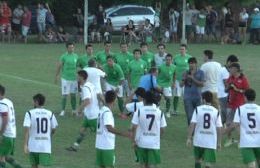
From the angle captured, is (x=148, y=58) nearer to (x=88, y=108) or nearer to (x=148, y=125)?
(x=88, y=108)

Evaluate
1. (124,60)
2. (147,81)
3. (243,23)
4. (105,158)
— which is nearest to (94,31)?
(243,23)

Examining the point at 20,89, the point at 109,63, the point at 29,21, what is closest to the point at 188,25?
the point at 29,21

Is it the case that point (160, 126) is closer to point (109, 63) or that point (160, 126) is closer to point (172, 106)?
point (109, 63)

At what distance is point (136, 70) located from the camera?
25.2 meters

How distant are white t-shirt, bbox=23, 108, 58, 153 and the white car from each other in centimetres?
3374

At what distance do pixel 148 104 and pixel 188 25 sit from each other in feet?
108

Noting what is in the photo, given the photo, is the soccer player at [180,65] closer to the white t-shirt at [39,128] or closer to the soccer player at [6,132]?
the soccer player at [6,132]

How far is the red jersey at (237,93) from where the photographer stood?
67.5 feet

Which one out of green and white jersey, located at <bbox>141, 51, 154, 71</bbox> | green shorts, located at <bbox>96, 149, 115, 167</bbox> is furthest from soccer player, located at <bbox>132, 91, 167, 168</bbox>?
green and white jersey, located at <bbox>141, 51, 154, 71</bbox>

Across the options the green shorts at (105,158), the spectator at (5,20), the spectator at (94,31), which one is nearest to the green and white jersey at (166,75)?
the green shorts at (105,158)

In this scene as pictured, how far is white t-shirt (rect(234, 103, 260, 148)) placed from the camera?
16.3 m

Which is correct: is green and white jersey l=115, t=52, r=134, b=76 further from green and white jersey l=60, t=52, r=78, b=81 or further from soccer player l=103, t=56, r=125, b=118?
green and white jersey l=60, t=52, r=78, b=81

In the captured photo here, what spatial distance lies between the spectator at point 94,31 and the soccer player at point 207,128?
101 ft

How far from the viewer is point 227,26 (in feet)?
161
